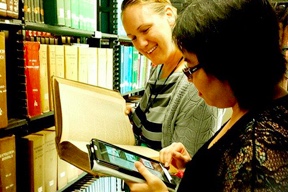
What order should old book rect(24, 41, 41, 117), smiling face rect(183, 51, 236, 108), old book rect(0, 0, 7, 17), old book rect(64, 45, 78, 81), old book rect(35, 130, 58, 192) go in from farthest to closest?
old book rect(64, 45, 78, 81) < old book rect(35, 130, 58, 192) < old book rect(24, 41, 41, 117) < old book rect(0, 0, 7, 17) < smiling face rect(183, 51, 236, 108)

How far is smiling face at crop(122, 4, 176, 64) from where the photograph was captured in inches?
53.1

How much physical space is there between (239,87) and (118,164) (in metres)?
0.33

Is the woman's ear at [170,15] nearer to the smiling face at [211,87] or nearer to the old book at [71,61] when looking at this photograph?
the old book at [71,61]

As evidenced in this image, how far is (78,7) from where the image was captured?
171 cm

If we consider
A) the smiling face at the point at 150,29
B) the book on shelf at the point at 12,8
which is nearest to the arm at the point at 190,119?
the smiling face at the point at 150,29

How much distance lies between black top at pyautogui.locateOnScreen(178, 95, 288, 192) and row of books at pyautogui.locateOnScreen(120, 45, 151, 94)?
160 centimetres

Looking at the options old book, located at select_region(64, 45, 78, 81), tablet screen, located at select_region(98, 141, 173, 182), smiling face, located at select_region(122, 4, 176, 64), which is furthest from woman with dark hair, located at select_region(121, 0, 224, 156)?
old book, located at select_region(64, 45, 78, 81)

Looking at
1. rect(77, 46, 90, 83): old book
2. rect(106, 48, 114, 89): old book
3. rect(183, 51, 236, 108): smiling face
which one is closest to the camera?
rect(183, 51, 236, 108): smiling face

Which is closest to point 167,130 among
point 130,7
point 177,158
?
point 177,158

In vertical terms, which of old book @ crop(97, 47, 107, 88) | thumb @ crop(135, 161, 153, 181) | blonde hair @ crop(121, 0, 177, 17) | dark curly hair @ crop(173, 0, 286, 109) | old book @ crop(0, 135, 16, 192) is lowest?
old book @ crop(0, 135, 16, 192)

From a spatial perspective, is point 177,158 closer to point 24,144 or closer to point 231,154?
point 231,154

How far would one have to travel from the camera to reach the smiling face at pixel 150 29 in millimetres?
1348

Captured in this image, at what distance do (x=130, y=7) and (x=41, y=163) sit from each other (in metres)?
0.75

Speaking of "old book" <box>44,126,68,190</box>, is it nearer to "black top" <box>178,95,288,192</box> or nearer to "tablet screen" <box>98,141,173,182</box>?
"tablet screen" <box>98,141,173,182</box>
